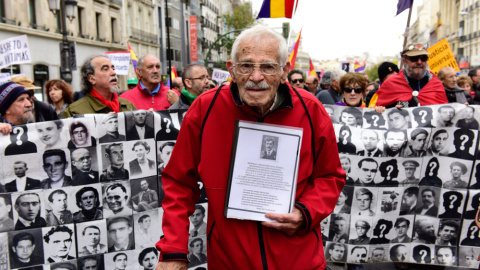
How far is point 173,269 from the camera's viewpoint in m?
2.31

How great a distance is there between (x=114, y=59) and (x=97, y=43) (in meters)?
20.1

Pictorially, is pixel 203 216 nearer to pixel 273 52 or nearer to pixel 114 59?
pixel 273 52

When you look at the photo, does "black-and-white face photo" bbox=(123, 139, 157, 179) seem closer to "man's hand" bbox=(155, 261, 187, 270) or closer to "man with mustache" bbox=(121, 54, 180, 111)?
"man's hand" bbox=(155, 261, 187, 270)

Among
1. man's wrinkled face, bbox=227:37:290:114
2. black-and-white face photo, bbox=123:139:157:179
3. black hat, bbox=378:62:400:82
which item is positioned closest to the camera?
man's wrinkled face, bbox=227:37:290:114

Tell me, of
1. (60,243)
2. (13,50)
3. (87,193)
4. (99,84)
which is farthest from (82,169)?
(13,50)

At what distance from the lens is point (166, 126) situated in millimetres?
4051

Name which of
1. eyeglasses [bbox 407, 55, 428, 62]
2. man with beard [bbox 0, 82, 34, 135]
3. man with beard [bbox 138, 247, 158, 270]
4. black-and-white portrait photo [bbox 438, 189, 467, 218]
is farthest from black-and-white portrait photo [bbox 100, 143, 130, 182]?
eyeglasses [bbox 407, 55, 428, 62]

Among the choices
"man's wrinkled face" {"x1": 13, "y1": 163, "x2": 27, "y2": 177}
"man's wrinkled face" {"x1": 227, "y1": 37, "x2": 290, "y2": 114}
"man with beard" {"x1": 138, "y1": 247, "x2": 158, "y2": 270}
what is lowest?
"man with beard" {"x1": 138, "y1": 247, "x2": 158, "y2": 270}

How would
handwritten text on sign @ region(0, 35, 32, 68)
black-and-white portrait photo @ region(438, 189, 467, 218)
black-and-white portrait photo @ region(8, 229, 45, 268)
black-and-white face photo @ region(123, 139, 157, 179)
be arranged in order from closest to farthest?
black-and-white portrait photo @ region(8, 229, 45, 268) < black-and-white face photo @ region(123, 139, 157, 179) < black-and-white portrait photo @ region(438, 189, 467, 218) < handwritten text on sign @ region(0, 35, 32, 68)

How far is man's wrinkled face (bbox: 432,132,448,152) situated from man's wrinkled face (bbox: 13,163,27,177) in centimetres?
340

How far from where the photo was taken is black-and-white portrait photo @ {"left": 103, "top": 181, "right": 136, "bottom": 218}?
379cm

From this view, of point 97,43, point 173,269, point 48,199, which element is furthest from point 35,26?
point 173,269

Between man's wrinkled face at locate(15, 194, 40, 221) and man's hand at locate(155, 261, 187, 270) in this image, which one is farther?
man's wrinkled face at locate(15, 194, 40, 221)

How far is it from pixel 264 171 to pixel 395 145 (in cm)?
242
